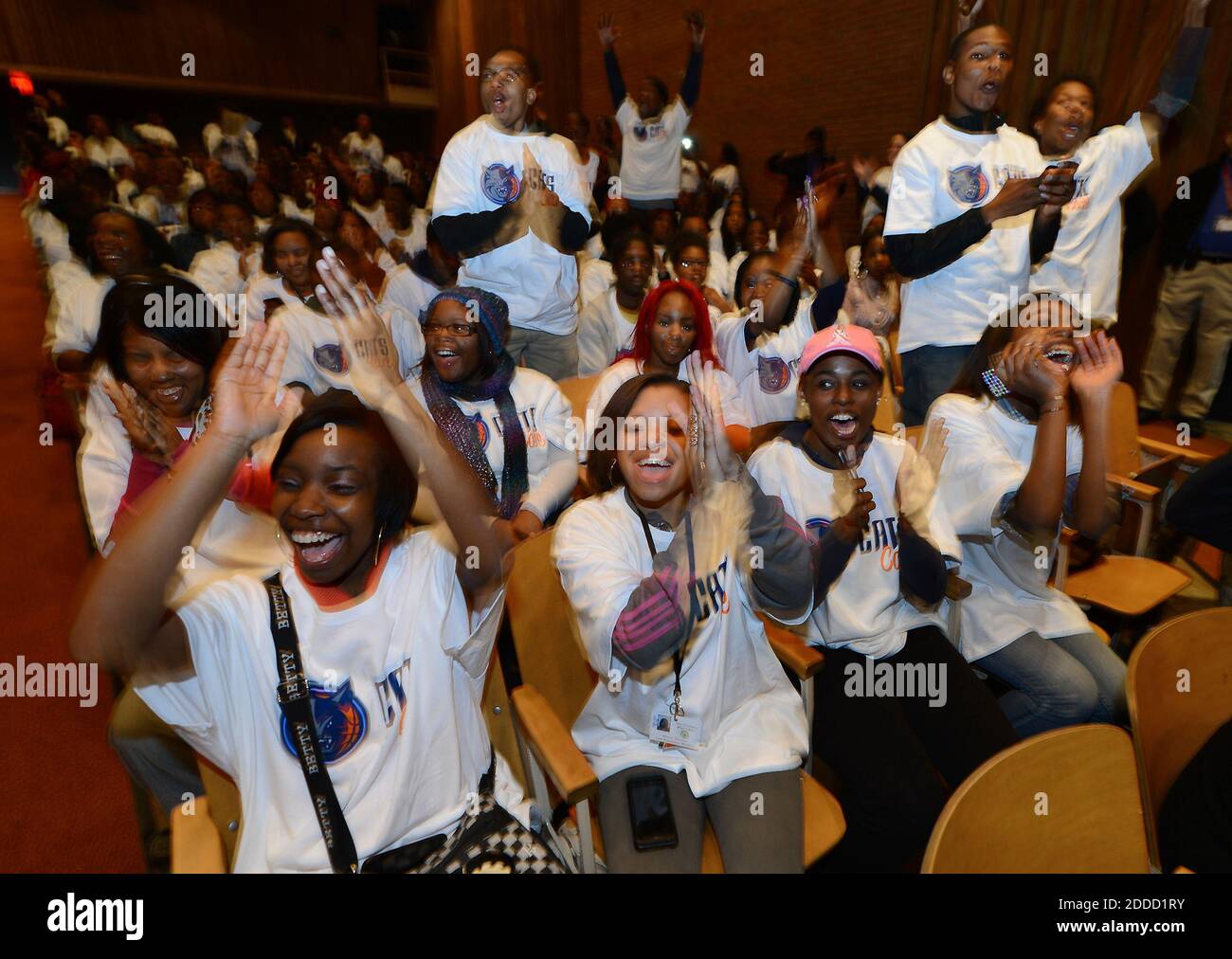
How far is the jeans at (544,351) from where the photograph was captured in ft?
10.7

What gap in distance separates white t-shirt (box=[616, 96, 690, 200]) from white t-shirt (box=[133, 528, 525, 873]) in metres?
5.26

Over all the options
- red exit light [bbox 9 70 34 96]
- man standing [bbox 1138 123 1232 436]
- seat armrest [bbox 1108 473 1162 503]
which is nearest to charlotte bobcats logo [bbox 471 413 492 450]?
seat armrest [bbox 1108 473 1162 503]

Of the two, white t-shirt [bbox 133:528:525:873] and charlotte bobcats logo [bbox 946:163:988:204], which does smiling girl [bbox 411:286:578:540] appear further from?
charlotte bobcats logo [bbox 946:163:988:204]

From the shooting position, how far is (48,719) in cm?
257

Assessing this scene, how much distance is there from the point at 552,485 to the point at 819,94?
6.66 meters

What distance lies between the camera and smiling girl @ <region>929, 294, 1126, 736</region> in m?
1.92

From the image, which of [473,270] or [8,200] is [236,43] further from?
[473,270]

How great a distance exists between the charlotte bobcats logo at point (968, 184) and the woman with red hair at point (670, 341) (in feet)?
3.19

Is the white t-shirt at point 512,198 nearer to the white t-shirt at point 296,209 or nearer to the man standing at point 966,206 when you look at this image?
the man standing at point 966,206

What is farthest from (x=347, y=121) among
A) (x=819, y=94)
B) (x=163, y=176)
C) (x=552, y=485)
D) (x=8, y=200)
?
(x=552, y=485)

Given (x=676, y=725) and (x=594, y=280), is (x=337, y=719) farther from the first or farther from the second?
(x=594, y=280)

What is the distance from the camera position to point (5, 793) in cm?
225

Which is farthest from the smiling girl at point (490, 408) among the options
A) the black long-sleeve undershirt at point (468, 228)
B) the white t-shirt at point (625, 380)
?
the black long-sleeve undershirt at point (468, 228)

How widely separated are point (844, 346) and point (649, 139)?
178 inches
